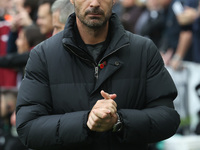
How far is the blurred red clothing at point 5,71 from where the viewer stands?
854 cm

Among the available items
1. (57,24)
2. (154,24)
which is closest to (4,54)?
(154,24)

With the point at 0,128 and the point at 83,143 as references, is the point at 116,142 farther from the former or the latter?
the point at 0,128

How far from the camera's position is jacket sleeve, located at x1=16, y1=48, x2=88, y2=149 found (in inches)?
120

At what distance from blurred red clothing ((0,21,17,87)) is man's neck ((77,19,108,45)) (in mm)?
5049

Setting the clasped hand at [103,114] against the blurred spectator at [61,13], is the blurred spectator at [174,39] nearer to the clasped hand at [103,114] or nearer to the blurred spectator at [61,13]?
the blurred spectator at [61,13]

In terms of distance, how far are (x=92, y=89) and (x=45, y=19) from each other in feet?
10.1

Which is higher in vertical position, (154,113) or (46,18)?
(46,18)

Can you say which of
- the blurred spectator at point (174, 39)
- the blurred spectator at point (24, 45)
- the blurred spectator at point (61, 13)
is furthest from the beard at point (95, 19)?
the blurred spectator at point (174, 39)

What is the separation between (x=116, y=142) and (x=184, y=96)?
15.3 ft

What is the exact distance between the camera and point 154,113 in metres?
3.13

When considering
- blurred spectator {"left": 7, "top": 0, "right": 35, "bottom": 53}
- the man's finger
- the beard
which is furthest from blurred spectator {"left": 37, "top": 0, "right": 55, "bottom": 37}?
the man's finger

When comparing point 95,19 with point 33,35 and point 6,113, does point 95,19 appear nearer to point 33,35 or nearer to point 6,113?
point 33,35

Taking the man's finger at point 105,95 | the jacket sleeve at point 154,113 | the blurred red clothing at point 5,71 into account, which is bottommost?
the blurred red clothing at point 5,71

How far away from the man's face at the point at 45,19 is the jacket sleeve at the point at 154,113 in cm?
294
